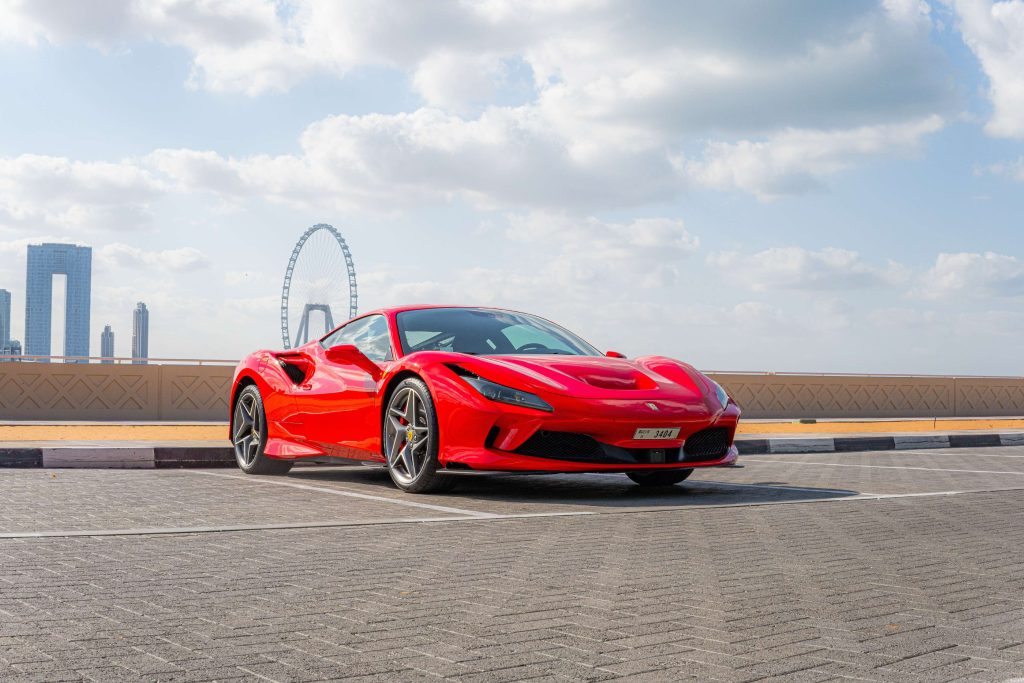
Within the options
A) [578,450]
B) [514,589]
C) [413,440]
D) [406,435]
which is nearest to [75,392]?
[406,435]

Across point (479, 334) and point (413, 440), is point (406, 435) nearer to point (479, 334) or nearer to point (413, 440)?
point (413, 440)

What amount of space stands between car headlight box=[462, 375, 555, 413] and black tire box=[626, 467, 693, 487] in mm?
1562

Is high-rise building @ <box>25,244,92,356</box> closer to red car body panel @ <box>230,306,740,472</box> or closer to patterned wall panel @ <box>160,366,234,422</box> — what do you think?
patterned wall panel @ <box>160,366,234,422</box>

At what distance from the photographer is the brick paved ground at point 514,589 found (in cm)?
315

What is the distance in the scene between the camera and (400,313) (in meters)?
8.46

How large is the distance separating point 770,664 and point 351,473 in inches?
270

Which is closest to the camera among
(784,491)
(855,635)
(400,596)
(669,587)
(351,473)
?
→ (855,635)

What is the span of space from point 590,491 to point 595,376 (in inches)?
44.1

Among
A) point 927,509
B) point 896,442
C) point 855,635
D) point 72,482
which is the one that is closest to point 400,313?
point 72,482

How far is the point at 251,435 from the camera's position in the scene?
961 centimetres

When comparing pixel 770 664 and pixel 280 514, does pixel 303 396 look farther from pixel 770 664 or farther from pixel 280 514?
pixel 770 664

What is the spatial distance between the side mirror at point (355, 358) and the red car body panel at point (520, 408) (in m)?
0.04

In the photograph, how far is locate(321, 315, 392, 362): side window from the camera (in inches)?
326

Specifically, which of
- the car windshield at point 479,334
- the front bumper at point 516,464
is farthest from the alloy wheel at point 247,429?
the front bumper at point 516,464
